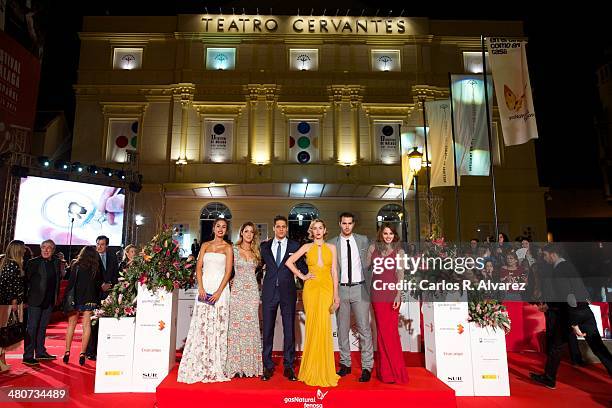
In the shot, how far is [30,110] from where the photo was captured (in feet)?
26.6

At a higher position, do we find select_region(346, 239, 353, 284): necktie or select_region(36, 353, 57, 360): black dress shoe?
select_region(346, 239, 353, 284): necktie

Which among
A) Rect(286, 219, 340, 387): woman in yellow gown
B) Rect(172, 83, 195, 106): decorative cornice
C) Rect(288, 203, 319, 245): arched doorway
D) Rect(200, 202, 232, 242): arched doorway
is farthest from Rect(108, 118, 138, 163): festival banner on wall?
Rect(286, 219, 340, 387): woman in yellow gown

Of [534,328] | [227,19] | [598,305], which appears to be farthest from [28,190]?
[598,305]

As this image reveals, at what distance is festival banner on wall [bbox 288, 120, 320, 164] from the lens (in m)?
20.0

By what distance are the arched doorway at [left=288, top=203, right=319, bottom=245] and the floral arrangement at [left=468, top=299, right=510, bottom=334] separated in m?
14.4

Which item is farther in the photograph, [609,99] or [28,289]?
[609,99]

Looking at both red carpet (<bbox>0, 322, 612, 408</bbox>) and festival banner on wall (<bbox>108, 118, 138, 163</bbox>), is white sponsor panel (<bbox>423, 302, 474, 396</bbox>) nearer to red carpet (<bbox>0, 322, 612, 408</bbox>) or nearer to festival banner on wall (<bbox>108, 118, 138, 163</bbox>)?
red carpet (<bbox>0, 322, 612, 408</bbox>)

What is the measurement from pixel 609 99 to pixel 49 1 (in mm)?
20252

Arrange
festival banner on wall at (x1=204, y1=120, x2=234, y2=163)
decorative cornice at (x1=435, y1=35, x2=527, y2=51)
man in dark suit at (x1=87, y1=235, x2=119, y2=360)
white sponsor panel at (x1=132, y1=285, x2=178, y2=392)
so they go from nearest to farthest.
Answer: white sponsor panel at (x1=132, y1=285, x2=178, y2=392) < man in dark suit at (x1=87, y1=235, x2=119, y2=360) < festival banner on wall at (x1=204, y1=120, x2=234, y2=163) < decorative cornice at (x1=435, y1=35, x2=527, y2=51)

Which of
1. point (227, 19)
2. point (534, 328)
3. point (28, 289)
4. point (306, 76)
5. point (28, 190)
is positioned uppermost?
point (227, 19)

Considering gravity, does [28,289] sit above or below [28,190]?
below

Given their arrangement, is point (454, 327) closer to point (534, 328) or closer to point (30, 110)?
point (534, 328)

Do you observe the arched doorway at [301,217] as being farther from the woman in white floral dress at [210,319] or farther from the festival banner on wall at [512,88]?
the woman in white floral dress at [210,319]

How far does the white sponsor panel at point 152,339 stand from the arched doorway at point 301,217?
46.8 ft
